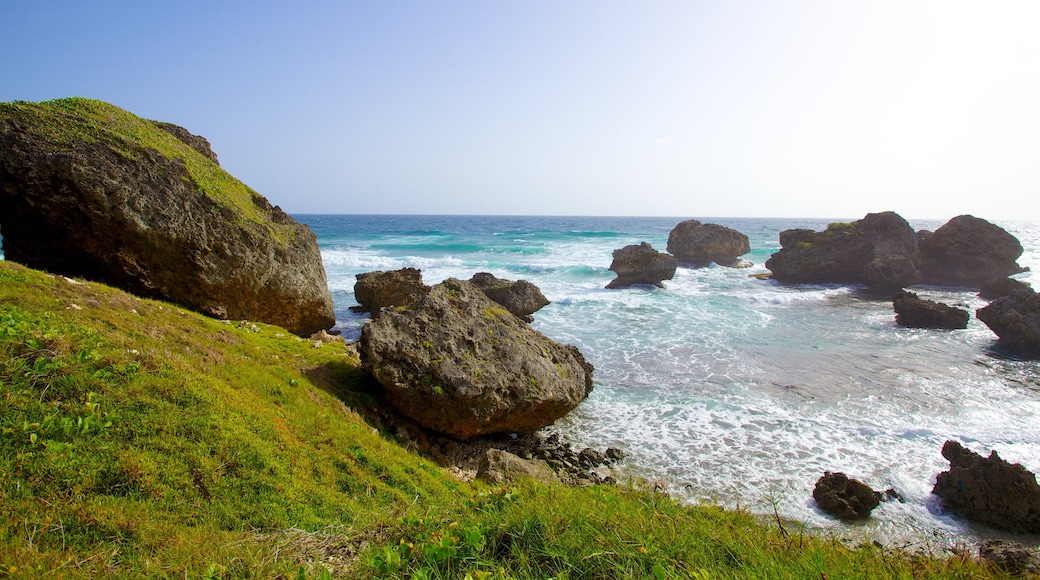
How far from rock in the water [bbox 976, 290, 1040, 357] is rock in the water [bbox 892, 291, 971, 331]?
4.54ft

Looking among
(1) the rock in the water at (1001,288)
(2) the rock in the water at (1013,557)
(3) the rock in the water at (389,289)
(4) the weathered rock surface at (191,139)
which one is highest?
(4) the weathered rock surface at (191,139)

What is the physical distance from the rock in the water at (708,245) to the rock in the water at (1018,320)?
2486 cm

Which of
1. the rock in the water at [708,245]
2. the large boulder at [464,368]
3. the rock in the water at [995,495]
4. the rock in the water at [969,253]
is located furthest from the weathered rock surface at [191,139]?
the rock in the water at [969,253]

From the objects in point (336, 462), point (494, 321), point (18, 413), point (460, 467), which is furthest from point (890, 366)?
point (18, 413)

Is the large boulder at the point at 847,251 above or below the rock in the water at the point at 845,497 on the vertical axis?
above

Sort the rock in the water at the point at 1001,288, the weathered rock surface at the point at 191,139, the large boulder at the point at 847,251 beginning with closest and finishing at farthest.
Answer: the weathered rock surface at the point at 191,139
the rock in the water at the point at 1001,288
the large boulder at the point at 847,251

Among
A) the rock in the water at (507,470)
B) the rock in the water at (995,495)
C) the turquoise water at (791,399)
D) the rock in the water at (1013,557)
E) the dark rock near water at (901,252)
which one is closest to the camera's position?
the rock in the water at (1013,557)

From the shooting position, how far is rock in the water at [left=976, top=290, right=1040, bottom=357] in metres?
17.7

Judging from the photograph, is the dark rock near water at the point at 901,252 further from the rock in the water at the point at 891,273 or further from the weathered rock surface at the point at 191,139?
the weathered rock surface at the point at 191,139

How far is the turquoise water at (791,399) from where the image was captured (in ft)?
28.3

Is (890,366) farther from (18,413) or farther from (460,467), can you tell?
(18,413)

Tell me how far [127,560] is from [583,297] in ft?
83.0

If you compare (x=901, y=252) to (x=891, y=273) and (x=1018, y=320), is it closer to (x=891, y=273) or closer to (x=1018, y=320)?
(x=891, y=273)

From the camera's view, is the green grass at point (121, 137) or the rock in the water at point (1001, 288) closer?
the green grass at point (121, 137)
